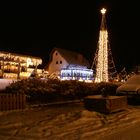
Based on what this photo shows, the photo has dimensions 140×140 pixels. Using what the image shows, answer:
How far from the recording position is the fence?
15219 mm

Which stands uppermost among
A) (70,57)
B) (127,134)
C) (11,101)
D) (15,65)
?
(70,57)

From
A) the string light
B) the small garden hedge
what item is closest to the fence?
the small garden hedge

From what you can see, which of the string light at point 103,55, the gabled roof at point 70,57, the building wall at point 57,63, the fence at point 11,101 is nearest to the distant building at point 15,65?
the string light at point 103,55

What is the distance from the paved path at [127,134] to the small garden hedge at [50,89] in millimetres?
8046

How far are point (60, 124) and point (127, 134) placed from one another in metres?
2.84

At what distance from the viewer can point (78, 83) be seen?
24.0m

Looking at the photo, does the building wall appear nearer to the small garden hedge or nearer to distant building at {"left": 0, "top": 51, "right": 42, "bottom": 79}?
distant building at {"left": 0, "top": 51, "right": 42, "bottom": 79}

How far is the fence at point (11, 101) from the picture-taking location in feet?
49.9

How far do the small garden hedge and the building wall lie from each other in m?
29.4

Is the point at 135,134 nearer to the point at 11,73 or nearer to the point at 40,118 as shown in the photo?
the point at 40,118

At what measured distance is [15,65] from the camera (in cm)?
3688

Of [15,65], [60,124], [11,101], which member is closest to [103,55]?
[15,65]

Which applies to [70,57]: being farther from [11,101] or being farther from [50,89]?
[11,101]

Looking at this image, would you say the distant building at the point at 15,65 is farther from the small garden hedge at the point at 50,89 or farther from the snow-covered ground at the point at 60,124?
the snow-covered ground at the point at 60,124
